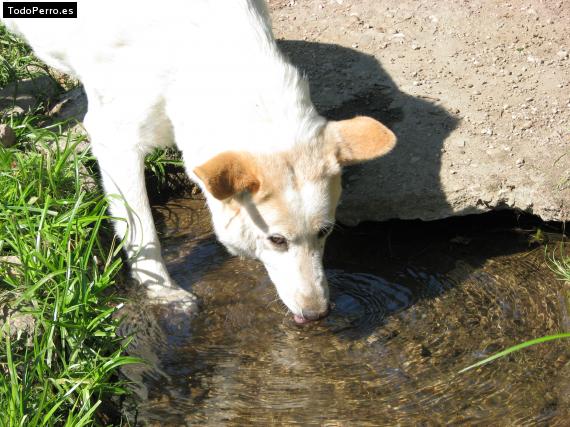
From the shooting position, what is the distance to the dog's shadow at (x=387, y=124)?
5250 millimetres

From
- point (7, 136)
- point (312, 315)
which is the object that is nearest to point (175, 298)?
point (312, 315)

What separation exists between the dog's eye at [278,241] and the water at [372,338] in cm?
73

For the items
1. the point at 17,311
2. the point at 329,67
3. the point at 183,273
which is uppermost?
the point at 329,67

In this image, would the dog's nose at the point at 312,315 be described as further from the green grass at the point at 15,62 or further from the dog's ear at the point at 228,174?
the green grass at the point at 15,62

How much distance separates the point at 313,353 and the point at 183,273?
1.13 m

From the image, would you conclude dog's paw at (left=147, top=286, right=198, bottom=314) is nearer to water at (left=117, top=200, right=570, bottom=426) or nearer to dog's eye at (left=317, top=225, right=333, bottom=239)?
water at (left=117, top=200, right=570, bottom=426)

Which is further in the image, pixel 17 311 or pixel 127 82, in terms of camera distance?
pixel 127 82

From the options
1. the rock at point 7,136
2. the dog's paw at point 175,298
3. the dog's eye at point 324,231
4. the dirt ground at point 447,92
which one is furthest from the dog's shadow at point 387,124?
the rock at point 7,136

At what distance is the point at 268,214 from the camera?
3957mm

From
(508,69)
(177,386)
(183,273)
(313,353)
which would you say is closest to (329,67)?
(508,69)

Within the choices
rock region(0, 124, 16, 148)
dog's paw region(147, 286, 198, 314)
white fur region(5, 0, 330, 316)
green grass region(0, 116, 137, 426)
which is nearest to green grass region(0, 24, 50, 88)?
rock region(0, 124, 16, 148)

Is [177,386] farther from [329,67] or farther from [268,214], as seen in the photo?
[329,67]

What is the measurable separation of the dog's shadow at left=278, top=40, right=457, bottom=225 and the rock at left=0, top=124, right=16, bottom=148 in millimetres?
2091

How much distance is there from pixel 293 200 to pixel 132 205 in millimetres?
1313
